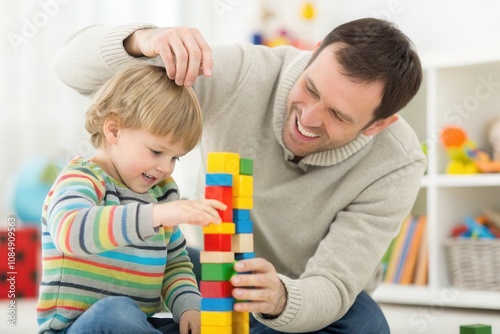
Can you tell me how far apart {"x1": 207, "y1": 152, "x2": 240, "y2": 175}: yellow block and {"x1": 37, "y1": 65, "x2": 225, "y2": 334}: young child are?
69 mm

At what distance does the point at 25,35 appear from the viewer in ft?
8.53

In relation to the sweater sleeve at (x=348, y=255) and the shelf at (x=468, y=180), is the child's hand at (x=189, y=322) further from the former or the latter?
the shelf at (x=468, y=180)

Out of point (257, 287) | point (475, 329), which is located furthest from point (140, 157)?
point (475, 329)

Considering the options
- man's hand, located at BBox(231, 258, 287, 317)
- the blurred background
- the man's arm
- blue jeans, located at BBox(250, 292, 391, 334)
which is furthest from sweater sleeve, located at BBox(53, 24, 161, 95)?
the blurred background

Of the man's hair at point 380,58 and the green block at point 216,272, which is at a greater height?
the man's hair at point 380,58

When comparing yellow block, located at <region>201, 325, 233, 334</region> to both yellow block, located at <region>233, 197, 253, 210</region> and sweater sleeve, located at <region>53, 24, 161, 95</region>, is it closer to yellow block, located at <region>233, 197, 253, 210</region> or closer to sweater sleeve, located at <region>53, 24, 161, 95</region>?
yellow block, located at <region>233, 197, 253, 210</region>

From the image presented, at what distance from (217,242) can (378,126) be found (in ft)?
2.05

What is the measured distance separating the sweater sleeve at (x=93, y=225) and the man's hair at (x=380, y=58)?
2.02ft

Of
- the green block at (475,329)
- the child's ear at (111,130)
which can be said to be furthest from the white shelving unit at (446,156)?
the child's ear at (111,130)

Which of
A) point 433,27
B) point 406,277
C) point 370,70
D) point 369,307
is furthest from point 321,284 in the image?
point 433,27

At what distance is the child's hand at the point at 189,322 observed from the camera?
124cm

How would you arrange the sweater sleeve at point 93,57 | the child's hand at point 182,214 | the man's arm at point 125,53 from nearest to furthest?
the child's hand at point 182,214
the man's arm at point 125,53
the sweater sleeve at point 93,57

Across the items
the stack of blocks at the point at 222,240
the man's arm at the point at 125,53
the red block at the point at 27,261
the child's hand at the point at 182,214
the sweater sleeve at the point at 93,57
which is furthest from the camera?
the red block at the point at 27,261

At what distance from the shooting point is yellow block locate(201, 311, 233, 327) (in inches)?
43.1
